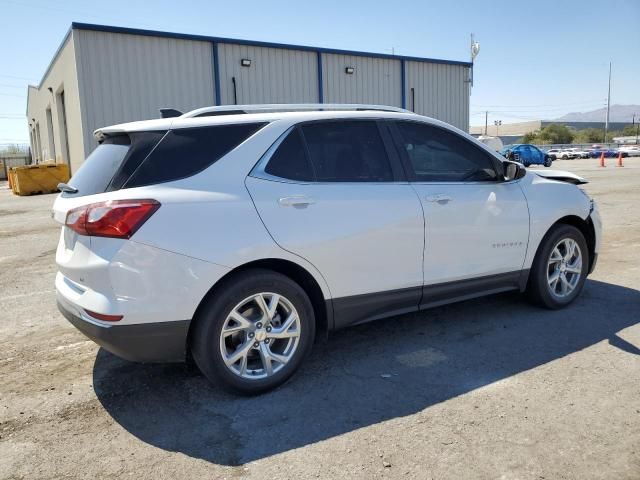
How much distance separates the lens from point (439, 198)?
411 cm

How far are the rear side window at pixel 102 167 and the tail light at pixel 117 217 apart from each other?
22cm

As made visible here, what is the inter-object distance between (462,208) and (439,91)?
880 inches

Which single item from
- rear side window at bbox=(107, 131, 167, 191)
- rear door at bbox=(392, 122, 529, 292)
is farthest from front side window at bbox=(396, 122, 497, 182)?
rear side window at bbox=(107, 131, 167, 191)

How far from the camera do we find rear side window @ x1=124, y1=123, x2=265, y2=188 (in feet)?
10.5

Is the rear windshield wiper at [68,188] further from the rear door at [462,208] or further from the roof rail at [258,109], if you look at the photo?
the rear door at [462,208]

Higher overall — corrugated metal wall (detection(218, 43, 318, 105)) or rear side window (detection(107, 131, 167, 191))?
corrugated metal wall (detection(218, 43, 318, 105))

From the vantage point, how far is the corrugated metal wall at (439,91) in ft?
79.3

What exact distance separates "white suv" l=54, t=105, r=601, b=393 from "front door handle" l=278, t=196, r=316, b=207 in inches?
0.6

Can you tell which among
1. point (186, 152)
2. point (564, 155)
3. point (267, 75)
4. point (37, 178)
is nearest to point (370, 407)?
point (186, 152)

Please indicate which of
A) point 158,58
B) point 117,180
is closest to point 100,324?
point 117,180

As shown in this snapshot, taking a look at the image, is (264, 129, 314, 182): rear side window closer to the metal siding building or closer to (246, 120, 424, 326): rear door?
(246, 120, 424, 326): rear door

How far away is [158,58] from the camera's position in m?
18.4

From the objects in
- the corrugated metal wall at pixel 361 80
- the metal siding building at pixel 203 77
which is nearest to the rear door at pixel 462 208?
the metal siding building at pixel 203 77

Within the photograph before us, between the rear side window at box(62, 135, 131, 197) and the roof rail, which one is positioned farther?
the roof rail
